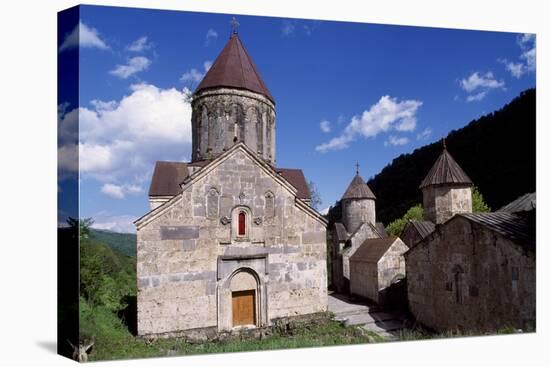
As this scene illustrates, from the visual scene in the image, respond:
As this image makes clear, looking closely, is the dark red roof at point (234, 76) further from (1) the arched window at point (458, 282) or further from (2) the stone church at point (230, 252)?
(1) the arched window at point (458, 282)

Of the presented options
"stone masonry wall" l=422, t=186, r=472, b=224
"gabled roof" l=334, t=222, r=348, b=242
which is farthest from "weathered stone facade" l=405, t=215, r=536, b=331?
"gabled roof" l=334, t=222, r=348, b=242

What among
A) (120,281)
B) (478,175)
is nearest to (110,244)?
(120,281)

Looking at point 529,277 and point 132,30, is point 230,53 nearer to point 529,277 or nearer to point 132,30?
point 132,30

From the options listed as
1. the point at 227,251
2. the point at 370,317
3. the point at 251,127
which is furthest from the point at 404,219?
the point at 227,251

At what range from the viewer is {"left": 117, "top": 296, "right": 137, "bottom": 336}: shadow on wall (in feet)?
23.8

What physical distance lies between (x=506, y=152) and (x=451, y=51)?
4.10 m

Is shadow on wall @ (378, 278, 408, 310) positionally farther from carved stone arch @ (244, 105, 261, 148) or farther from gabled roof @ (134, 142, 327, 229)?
carved stone arch @ (244, 105, 261, 148)

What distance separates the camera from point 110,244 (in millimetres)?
6984

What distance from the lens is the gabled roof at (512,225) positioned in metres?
7.06

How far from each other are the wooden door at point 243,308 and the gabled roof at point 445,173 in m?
5.53

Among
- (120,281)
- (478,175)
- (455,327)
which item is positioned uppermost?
(478,175)

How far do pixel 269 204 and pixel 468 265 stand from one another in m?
4.13

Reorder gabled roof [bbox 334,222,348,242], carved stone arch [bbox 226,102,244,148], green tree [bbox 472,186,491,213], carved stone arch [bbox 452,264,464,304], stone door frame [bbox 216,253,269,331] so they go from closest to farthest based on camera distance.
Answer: stone door frame [bbox 216,253,269,331] < carved stone arch [bbox 452,264,464,304] < carved stone arch [bbox 226,102,244,148] < gabled roof [bbox 334,222,348,242] < green tree [bbox 472,186,491,213]

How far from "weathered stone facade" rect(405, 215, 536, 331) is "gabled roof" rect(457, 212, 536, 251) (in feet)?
0.29
